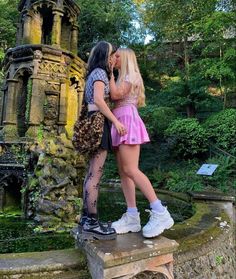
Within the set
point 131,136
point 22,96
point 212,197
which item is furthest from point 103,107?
point 22,96

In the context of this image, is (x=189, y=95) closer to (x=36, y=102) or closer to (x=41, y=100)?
(x=41, y=100)

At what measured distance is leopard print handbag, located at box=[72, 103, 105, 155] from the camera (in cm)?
271

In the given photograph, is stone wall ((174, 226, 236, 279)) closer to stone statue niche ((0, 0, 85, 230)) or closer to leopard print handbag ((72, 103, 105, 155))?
leopard print handbag ((72, 103, 105, 155))

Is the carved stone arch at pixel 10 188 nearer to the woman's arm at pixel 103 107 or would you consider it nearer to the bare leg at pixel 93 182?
the bare leg at pixel 93 182

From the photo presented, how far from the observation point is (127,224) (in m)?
2.96

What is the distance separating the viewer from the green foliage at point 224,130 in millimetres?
12430

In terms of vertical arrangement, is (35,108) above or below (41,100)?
below

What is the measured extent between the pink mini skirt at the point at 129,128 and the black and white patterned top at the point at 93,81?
225mm

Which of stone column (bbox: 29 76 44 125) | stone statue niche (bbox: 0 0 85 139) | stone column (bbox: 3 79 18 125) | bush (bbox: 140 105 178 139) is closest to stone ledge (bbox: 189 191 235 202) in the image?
stone statue niche (bbox: 0 0 85 139)

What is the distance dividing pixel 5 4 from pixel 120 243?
23447 millimetres

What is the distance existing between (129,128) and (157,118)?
1182cm

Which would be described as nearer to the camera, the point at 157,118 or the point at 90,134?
the point at 90,134

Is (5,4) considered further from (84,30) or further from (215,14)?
(215,14)

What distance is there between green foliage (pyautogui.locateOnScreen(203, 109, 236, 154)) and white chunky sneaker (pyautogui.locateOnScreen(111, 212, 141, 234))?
33.3ft
